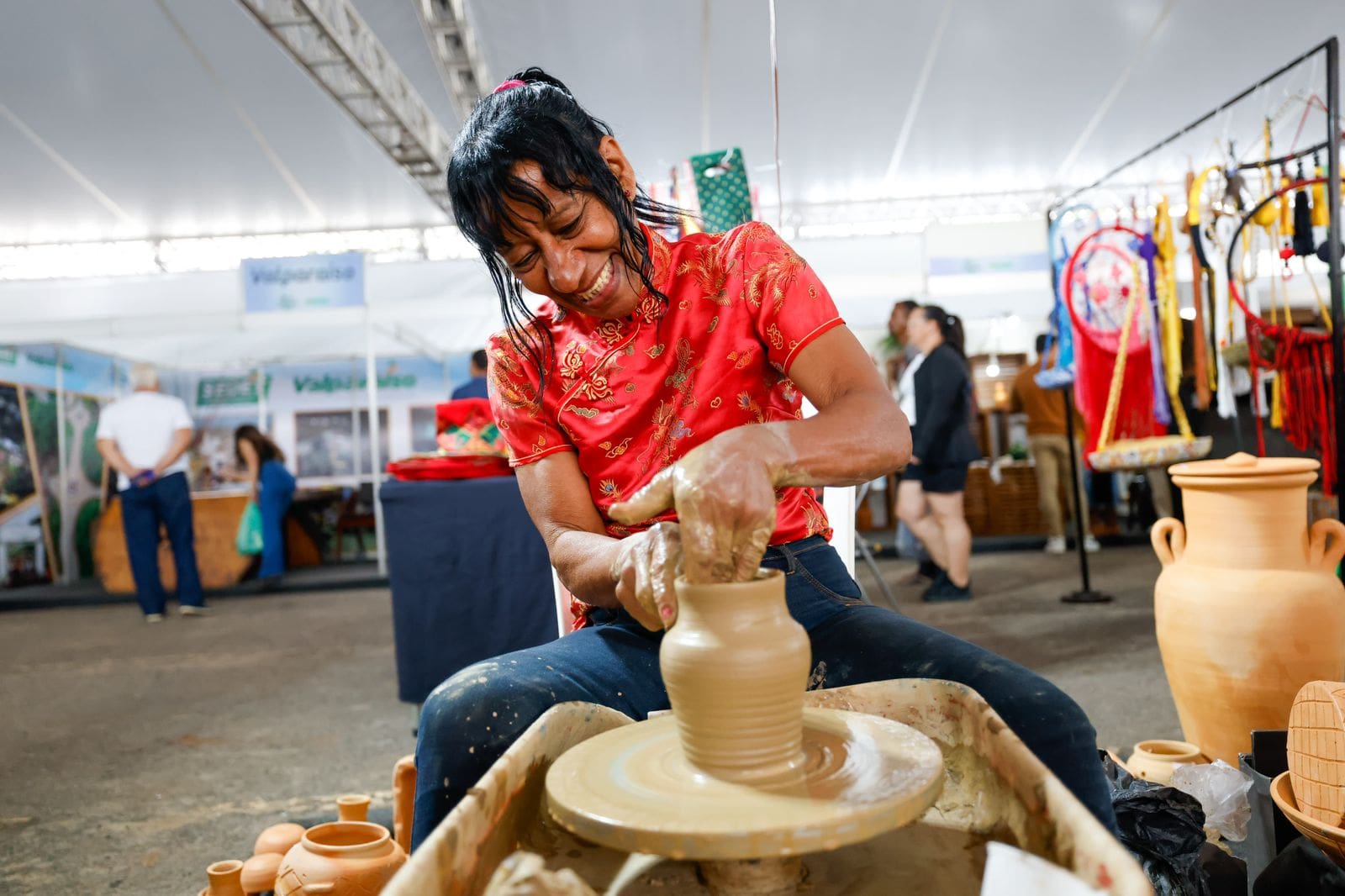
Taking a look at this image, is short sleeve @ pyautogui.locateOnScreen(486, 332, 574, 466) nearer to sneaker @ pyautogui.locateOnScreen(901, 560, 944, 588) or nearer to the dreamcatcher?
the dreamcatcher

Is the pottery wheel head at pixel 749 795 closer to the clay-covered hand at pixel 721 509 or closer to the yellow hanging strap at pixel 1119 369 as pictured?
the clay-covered hand at pixel 721 509

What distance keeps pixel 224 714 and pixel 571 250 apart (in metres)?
3.25

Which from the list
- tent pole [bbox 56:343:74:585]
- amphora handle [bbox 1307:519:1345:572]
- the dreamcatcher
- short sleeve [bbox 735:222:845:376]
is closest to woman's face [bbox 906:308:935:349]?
the dreamcatcher

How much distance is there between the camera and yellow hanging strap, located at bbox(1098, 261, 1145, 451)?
3848mm

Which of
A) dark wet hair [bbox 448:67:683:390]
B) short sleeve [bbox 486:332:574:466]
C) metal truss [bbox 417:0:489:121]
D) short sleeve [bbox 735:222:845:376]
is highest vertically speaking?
metal truss [bbox 417:0:489:121]

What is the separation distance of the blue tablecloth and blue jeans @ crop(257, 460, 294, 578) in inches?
220

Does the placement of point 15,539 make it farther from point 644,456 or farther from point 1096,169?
point 1096,169

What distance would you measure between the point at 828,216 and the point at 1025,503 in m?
4.35

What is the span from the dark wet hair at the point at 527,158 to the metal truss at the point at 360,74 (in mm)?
5363

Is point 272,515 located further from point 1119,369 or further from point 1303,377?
point 1303,377

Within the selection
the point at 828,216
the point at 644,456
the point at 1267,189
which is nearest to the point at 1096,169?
the point at 828,216

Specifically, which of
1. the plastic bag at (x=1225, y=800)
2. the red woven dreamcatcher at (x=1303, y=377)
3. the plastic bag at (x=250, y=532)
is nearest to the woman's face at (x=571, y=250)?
the plastic bag at (x=1225, y=800)

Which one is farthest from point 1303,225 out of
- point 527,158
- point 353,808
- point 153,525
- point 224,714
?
point 153,525

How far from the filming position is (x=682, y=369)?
60.9 inches
